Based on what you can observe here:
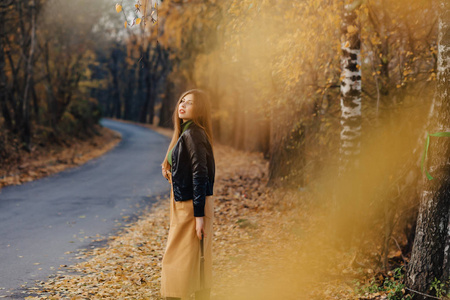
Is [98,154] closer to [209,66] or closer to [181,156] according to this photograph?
[209,66]

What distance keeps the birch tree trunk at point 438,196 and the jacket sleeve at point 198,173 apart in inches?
98.5

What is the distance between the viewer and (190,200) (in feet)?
14.1

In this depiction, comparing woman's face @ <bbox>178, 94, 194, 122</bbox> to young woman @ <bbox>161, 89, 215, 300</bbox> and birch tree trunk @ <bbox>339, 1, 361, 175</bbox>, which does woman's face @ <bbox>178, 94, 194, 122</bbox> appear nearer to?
young woman @ <bbox>161, 89, 215, 300</bbox>

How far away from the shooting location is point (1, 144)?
16484mm

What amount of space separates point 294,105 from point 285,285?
18.5 ft

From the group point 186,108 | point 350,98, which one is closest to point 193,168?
point 186,108

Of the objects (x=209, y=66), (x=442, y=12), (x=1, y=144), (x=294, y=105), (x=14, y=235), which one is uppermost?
(x=209, y=66)

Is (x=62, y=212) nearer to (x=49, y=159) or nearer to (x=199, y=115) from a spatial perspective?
(x=199, y=115)

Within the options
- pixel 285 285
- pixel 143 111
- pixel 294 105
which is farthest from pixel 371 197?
pixel 143 111

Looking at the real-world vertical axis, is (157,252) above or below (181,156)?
below

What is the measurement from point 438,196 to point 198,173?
2621mm

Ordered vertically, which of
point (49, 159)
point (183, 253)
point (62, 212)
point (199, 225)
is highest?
point (199, 225)

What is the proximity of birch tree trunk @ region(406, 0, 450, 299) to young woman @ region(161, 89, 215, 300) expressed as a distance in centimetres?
238

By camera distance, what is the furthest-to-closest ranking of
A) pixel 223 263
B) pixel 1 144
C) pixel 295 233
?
pixel 1 144 → pixel 295 233 → pixel 223 263
